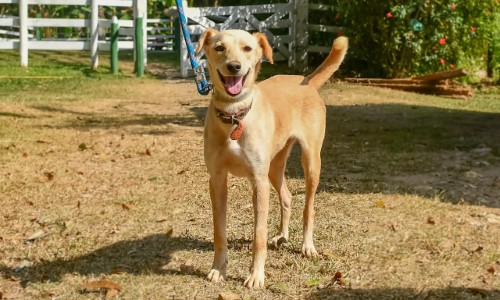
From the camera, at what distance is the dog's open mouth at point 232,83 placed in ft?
15.0

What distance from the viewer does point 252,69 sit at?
4.71 meters

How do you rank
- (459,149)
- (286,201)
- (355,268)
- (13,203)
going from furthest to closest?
(459,149) → (13,203) → (286,201) → (355,268)

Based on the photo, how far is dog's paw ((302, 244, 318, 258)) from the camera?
211 inches

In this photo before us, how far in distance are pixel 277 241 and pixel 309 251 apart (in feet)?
0.96

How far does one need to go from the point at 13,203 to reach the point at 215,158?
104 inches

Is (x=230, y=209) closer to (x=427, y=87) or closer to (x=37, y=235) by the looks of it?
(x=37, y=235)

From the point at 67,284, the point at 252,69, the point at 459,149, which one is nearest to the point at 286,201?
the point at 252,69

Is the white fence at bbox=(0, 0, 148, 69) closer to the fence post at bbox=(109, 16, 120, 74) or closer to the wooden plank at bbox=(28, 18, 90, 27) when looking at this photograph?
the wooden plank at bbox=(28, 18, 90, 27)

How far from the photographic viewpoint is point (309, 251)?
5371 mm

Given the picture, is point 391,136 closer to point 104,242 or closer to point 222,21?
point 104,242

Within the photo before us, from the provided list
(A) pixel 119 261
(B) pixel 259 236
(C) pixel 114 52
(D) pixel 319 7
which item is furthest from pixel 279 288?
(D) pixel 319 7

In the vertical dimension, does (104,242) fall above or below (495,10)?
below

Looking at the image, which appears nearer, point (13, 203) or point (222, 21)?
point (13, 203)

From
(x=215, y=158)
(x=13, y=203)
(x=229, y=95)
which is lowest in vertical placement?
(x=13, y=203)
